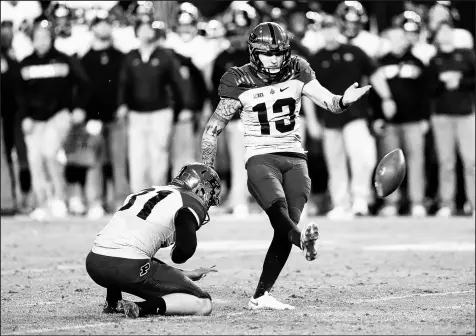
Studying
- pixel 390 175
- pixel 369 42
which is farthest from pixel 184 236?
pixel 369 42

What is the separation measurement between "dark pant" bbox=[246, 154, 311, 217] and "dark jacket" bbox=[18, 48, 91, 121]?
773 centimetres

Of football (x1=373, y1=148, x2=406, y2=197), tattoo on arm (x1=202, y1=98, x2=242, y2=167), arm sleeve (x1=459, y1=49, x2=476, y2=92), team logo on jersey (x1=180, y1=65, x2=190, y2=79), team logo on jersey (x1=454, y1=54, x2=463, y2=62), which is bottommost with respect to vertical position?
football (x1=373, y1=148, x2=406, y2=197)

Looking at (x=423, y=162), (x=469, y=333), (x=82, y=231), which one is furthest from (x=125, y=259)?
(x=423, y=162)

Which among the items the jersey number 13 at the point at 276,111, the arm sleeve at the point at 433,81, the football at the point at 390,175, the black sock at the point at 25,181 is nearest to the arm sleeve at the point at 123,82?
the black sock at the point at 25,181

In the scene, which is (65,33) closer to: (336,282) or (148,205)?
(336,282)

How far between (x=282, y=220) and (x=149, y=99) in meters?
7.98

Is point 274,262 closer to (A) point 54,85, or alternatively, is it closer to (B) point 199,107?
(B) point 199,107

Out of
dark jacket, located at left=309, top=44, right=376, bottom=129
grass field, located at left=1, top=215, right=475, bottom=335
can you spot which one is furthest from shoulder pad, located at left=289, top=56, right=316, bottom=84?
dark jacket, located at left=309, top=44, right=376, bottom=129

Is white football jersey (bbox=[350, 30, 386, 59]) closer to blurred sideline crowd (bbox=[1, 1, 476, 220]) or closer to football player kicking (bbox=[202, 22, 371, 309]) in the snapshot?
blurred sideline crowd (bbox=[1, 1, 476, 220])

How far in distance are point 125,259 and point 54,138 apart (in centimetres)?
859

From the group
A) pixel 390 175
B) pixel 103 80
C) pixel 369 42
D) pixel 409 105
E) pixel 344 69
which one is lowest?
pixel 390 175

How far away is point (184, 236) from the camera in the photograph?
755 cm

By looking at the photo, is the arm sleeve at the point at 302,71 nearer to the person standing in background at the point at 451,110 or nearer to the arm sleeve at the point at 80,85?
the person standing in background at the point at 451,110

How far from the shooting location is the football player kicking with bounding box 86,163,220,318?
764 centimetres
